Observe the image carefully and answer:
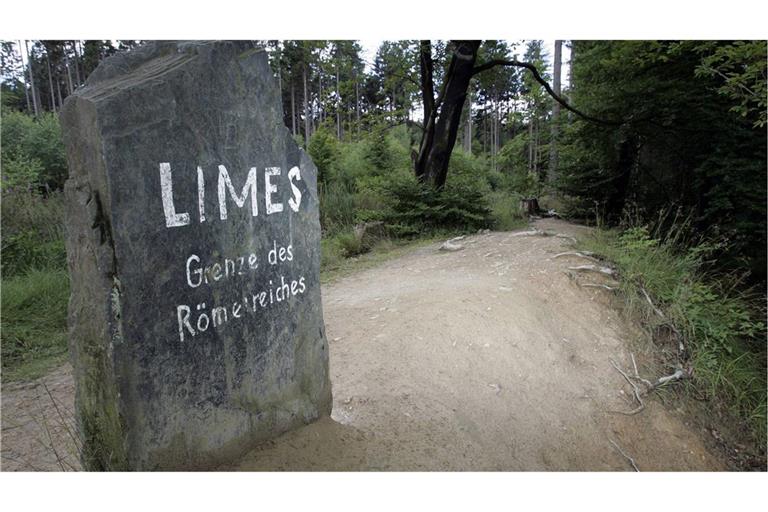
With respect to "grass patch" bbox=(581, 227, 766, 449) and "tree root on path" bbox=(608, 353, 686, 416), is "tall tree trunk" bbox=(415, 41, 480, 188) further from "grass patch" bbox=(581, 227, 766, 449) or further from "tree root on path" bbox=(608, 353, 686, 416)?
"tree root on path" bbox=(608, 353, 686, 416)

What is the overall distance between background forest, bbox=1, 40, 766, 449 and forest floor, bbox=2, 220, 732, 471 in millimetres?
652

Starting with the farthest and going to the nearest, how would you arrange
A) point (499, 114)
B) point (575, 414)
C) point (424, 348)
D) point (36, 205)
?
1. point (499, 114)
2. point (36, 205)
3. point (424, 348)
4. point (575, 414)

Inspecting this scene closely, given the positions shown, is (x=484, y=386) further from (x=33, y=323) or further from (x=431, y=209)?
(x=431, y=209)

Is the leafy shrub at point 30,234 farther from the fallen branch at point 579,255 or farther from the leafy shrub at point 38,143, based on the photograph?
the fallen branch at point 579,255

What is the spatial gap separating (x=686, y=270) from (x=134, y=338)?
597cm

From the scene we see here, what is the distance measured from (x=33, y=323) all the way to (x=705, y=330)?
714cm

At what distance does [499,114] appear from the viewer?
3400cm

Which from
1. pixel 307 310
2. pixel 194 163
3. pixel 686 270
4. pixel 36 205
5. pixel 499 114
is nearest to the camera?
pixel 194 163

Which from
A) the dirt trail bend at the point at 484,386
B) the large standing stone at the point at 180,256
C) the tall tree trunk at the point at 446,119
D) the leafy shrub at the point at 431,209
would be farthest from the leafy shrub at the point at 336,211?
the large standing stone at the point at 180,256

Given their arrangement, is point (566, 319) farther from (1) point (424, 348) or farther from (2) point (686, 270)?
(2) point (686, 270)

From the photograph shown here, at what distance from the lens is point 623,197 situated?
1037 cm

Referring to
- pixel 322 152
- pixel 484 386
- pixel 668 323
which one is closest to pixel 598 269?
pixel 668 323

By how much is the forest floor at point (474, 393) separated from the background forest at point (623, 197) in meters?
0.65

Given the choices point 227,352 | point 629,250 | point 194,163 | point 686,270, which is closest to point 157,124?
point 194,163
